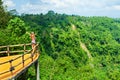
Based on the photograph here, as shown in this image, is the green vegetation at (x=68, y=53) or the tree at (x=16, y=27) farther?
the green vegetation at (x=68, y=53)

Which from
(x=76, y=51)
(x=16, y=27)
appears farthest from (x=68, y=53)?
(x=16, y=27)

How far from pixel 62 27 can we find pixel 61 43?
140ft

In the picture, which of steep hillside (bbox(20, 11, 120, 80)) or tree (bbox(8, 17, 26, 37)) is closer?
tree (bbox(8, 17, 26, 37))

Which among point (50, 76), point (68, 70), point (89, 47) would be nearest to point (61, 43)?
point (89, 47)

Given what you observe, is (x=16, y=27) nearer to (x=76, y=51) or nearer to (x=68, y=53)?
(x=68, y=53)

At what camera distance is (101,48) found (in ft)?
623

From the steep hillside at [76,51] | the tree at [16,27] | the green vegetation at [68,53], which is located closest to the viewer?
the tree at [16,27]

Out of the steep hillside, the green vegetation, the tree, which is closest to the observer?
the tree

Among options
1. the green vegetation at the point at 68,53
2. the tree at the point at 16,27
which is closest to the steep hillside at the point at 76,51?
the green vegetation at the point at 68,53

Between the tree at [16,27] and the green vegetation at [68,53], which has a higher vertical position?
the tree at [16,27]

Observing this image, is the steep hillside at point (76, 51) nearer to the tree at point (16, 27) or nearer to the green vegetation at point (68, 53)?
the green vegetation at point (68, 53)

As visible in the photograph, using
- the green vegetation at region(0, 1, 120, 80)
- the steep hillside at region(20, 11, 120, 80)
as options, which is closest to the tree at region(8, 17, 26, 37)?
the green vegetation at region(0, 1, 120, 80)

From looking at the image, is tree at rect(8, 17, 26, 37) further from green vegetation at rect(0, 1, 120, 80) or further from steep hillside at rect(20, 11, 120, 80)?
steep hillside at rect(20, 11, 120, 80)

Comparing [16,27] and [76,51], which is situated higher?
[16,27]
